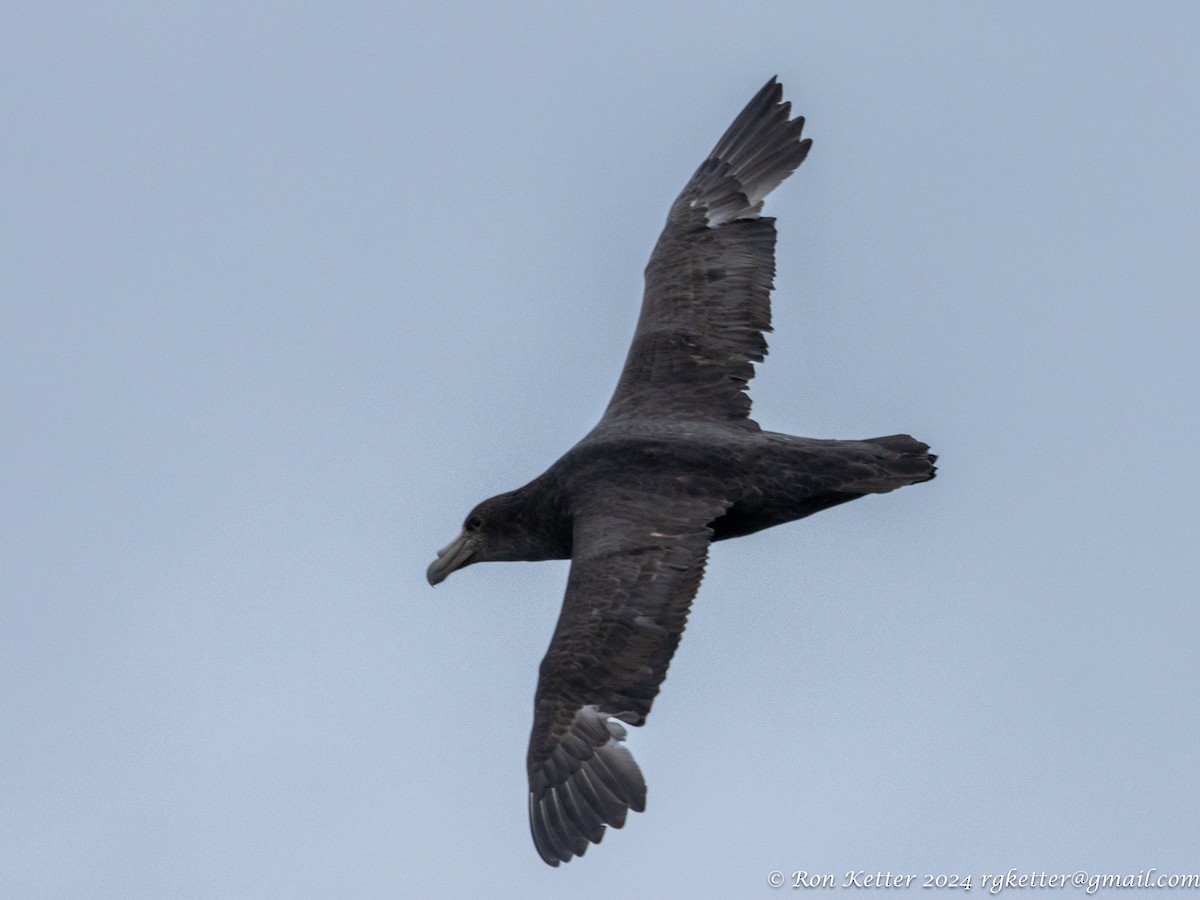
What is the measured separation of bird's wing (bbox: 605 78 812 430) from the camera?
21203 mm

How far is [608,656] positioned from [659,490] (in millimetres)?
1804

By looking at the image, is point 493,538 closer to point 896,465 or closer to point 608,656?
point 608,656

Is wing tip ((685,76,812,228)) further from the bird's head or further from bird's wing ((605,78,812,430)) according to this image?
the bird's head

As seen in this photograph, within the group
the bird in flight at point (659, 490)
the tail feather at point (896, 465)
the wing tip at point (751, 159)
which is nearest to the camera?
the bird in flight at point (659, 490)

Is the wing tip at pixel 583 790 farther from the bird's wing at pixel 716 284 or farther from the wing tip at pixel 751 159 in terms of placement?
the wing tip at pixel 751 159

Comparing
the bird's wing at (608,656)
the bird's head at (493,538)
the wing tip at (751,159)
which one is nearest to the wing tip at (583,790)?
the bird's wing at (608,656)

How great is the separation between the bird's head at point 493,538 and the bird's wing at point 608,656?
A: 1.46m

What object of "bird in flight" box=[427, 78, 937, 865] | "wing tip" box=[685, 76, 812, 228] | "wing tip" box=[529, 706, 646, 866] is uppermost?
"wing tip" box=[685, 76, 812, 228]

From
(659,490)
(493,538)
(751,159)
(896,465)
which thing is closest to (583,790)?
(659,490)

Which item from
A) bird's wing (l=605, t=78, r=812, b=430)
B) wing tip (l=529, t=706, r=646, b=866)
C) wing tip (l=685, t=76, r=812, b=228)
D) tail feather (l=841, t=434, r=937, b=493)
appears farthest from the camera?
wing tip (l=685, t=76, r=812, b=228)

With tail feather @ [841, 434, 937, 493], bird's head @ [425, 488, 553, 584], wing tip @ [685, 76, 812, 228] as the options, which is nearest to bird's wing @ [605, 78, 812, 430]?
wing tip @ [685, 76, 812, 228]

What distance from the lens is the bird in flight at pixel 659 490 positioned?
18.1 metres

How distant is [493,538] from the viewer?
2119cm

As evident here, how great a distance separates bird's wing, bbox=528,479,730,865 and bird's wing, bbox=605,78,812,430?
184 centimetres
